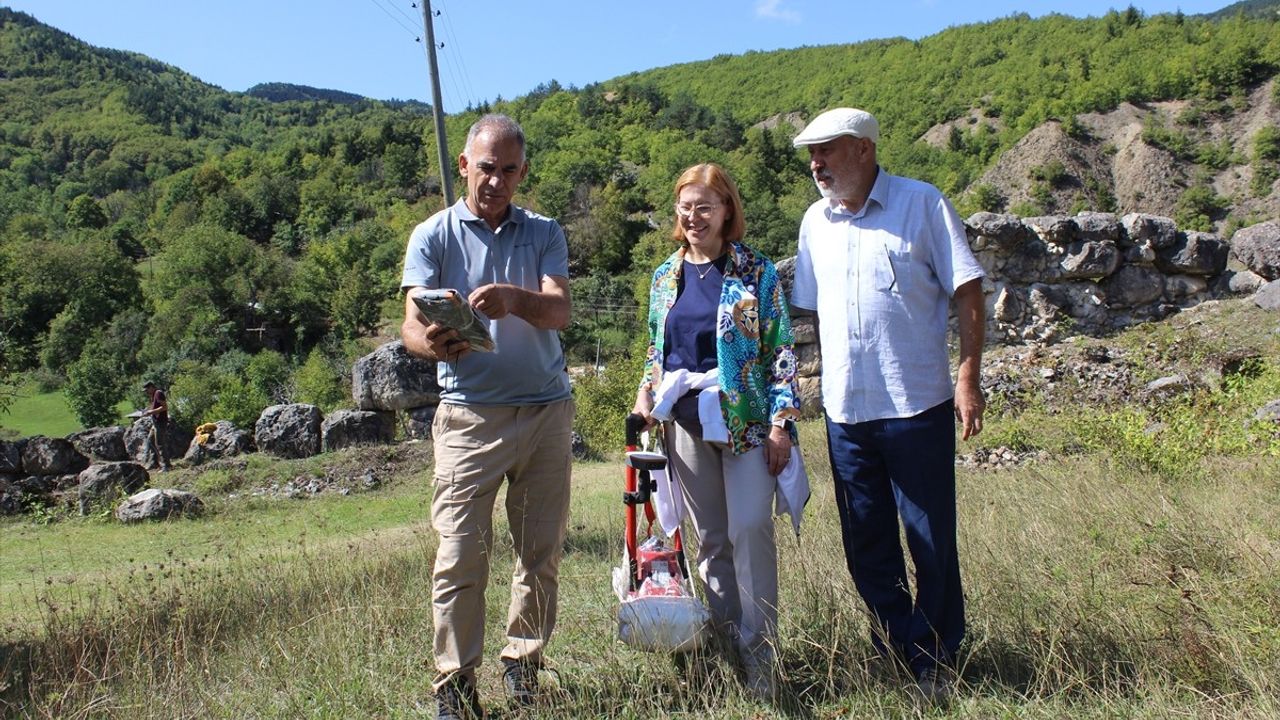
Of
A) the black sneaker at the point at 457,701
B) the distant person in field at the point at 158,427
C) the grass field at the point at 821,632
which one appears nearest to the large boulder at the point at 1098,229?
the grass field at the point at 821,632

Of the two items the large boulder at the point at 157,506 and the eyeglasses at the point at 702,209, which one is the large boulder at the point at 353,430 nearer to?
the large boulder at the point at 157,506

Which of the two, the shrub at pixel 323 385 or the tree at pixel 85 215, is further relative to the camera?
the tree at pixel 85 215

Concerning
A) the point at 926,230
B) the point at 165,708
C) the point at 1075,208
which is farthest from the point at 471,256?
the point at 1075,208

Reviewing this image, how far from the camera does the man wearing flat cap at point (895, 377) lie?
2863 millimetres

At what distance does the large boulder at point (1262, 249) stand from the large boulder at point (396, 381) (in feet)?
47.9

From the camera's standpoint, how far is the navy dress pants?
2857mm

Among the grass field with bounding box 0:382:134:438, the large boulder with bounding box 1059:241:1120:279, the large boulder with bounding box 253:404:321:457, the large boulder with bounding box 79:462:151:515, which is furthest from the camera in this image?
the grass field with bounding box 0:382:134:438

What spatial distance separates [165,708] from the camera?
290cm

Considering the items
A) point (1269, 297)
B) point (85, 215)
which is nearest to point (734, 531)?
point (1269, 297)

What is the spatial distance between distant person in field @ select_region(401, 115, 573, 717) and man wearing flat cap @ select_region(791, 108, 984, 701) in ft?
3.09

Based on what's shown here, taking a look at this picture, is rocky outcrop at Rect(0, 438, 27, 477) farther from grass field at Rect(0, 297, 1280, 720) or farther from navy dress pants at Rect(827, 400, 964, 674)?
navy dress pants at Rect(827, 400, 964, 674)

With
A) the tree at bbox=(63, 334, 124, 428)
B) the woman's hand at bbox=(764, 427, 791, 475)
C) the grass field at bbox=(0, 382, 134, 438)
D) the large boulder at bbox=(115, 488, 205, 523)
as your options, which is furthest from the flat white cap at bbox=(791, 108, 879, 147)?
the grass field at bbox=(0, 382, 134, 438)

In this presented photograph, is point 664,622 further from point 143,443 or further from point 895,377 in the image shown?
point 143,443

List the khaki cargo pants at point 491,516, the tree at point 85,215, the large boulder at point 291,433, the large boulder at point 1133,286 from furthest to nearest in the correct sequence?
the tree at point 85,215 < the large boulder at point 1133,286 < the large boulder at point 291,433 < the khaki cargo pants at point 491,516
